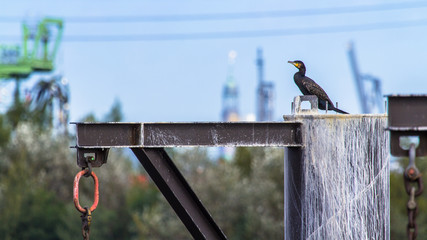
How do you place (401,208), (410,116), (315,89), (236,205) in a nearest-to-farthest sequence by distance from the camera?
(410,116)
(315,89)
(236,205)
(401,208)

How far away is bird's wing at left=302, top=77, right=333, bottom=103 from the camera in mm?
7328

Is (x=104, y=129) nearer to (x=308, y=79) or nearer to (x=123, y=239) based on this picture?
(x=308, y=79)

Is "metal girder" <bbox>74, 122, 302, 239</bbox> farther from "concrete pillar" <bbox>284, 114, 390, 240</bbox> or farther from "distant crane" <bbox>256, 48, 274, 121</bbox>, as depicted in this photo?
"distant crane" <bbox>256, 48, 274, 121</bbox>

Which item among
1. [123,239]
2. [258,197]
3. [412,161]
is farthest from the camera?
[123,239]

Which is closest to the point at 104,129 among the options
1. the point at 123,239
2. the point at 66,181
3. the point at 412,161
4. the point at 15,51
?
the point at 412,161

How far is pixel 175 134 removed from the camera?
6.62 metres

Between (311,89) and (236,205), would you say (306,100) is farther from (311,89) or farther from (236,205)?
(236,205)

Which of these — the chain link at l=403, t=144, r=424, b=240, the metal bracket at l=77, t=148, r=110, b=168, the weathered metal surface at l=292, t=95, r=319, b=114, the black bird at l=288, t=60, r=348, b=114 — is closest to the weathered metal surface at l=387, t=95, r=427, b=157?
the chain link at l=403, t=144, r=424, b=240

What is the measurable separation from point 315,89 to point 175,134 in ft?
5.20

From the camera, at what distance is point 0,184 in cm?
3409

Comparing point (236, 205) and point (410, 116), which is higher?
point (410, 116)

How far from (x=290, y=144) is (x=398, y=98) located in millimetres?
1262

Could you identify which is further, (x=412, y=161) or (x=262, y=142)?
(x=262, y=142)

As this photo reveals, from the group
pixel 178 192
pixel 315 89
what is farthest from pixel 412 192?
pixel 315 89
